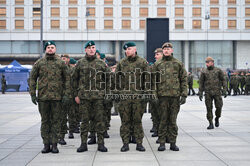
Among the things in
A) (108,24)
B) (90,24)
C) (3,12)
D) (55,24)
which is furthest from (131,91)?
(3,12)

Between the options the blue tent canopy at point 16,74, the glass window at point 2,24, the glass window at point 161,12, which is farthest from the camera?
the glass window at point 161,12

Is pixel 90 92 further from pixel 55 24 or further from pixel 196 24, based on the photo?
pixel 196 24

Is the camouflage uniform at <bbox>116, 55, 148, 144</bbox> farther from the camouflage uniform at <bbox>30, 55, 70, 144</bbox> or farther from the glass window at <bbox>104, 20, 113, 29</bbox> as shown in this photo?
the glass window at <bbox>104, 20, 113, 29</bbox>

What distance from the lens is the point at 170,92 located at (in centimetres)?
640

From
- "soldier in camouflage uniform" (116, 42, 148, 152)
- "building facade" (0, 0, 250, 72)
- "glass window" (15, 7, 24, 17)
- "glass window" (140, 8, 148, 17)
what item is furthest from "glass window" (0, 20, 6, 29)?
"soldier in camouflage uniform" (116, 42, 148, 152)

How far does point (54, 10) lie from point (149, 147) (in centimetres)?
5294

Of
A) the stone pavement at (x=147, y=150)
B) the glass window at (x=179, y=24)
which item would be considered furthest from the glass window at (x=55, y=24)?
the stone pavement at (x=147, y=150)

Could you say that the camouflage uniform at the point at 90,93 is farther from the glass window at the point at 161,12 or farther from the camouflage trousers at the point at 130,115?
the glass window at the point at 161,12

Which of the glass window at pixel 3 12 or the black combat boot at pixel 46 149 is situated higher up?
the glass window at pixel 3 12

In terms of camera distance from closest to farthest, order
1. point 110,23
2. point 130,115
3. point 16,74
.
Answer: point 130,115 → point 16,74 → point 110,23

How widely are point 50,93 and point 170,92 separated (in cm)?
248

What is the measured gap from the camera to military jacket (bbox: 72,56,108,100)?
622cm

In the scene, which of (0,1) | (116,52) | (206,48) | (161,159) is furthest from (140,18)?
(161,159)

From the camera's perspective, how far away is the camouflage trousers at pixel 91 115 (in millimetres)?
6262
